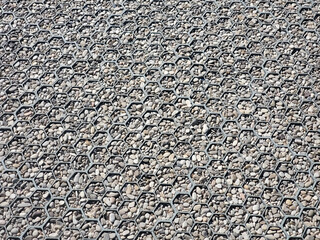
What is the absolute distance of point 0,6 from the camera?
255 cm

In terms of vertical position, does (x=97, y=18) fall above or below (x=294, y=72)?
above

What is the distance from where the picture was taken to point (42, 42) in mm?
2375

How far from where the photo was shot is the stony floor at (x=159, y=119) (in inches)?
69.9

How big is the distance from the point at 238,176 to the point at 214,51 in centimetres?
74

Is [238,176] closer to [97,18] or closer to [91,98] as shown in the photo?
[91,98]

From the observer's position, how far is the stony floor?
1774 millimetres

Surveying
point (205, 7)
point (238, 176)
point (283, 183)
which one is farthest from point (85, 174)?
point (205, 7)

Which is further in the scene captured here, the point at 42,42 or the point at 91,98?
the point at 42,42

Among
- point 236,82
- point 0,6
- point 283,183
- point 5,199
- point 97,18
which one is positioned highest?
point 0,6

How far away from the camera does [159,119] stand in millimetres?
2062

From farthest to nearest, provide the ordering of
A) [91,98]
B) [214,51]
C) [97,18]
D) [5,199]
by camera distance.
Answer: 1. [97,18]
2. [214,51]
3. [91,98]
4. [5,199]

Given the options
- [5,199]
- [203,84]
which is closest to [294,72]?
[203,84]

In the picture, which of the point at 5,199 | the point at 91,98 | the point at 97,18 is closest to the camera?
the point at 5,199

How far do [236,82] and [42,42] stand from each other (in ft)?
3.41
